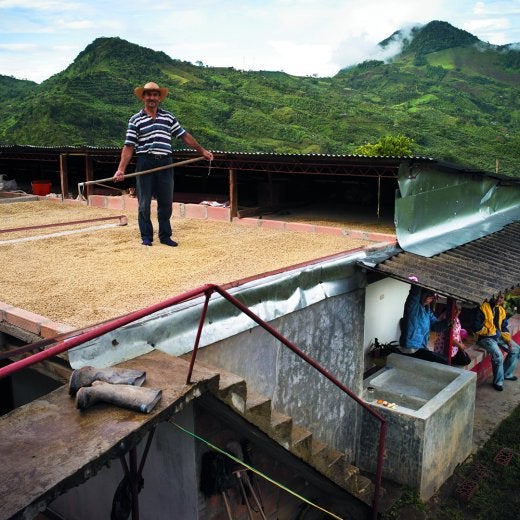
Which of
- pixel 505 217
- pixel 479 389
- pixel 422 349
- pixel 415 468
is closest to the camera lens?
pixel 415 468

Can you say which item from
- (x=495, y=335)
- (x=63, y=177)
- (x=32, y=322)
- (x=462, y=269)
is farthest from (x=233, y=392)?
(x=63, y=177)

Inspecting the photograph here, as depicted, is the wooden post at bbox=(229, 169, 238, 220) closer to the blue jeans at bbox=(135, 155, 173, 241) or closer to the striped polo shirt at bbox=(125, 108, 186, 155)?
the blue jeans at bbox=(135, 155, 173, 241)

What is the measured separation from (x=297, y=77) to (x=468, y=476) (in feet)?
297

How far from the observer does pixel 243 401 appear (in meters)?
3.99

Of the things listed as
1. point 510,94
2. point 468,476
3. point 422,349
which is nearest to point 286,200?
point 422,349

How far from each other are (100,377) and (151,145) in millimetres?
4143

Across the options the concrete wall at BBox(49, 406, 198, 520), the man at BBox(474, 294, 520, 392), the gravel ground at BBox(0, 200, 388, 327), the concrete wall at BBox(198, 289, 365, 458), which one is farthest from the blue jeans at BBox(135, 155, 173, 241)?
the man at BBox(474, 294, 520, 392)

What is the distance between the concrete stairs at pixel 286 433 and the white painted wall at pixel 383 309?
11.8 feet

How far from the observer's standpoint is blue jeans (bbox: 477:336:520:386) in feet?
30.5

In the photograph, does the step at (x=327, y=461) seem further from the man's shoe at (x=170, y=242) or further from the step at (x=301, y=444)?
the man's shoe at (x=170, y=242)

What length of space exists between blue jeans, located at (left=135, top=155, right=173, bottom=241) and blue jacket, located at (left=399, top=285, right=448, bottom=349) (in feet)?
11.3

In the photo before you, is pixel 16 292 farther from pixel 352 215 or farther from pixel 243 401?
pixel 352 215

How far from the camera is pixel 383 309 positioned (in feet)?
30.8

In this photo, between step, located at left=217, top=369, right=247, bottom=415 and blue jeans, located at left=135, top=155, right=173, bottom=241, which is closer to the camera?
step, located at left=217, top=369, right=247, bottom=415
